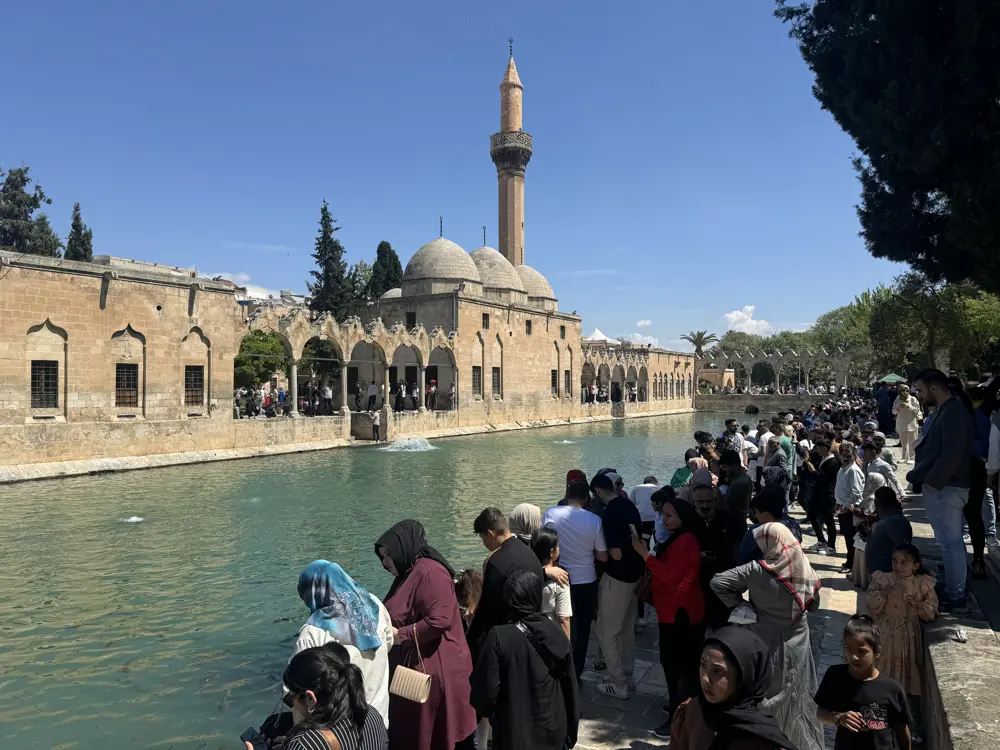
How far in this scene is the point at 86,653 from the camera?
5250 millimetres

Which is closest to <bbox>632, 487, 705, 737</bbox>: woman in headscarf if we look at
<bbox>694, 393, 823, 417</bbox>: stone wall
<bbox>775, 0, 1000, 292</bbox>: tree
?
<bbox>775, 0, 1000, 292</bbox>: tree

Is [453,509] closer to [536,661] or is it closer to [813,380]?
[536,661]

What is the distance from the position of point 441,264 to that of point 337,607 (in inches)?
1219

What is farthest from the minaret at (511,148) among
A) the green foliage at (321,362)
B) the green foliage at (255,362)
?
the green foliage at (255,362)

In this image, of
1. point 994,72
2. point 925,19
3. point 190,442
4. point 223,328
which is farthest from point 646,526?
point 223,328

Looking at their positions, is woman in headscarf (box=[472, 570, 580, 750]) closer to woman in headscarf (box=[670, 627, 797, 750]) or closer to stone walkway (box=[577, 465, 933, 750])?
woman in headscarf (box=[670, 627, 797, 750])

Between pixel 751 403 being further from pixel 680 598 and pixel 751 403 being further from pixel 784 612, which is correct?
pixel 784 612

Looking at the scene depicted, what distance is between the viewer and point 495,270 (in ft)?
119

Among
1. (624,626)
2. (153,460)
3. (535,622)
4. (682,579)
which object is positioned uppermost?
(535,622)

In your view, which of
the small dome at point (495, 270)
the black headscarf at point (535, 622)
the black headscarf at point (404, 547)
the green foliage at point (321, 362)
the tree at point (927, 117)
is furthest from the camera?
the small dome at point (495, 270)

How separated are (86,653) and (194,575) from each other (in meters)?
2.14

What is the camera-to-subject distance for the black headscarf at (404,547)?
9.53ft

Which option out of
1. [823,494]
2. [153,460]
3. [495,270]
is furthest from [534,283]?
[823,494]

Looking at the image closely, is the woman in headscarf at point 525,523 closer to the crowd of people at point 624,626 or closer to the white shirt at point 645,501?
the crowd of people at point 624,626
